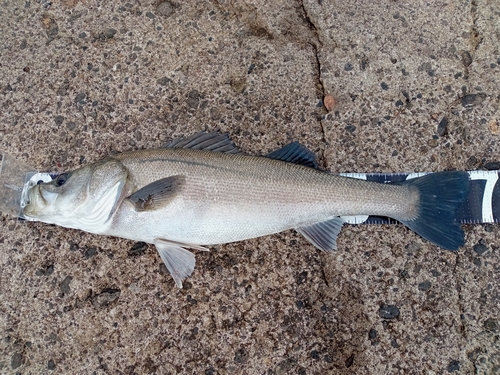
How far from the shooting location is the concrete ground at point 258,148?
8.59ft

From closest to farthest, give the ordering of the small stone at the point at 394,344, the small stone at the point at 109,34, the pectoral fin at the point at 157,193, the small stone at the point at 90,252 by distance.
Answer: the pectoral fin at the point at 157,193, the small stone at the point at 394,344, the small stone at the point at 90,252, the small stone at the point at 109,34

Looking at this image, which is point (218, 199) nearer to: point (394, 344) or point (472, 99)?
point (394, 344)

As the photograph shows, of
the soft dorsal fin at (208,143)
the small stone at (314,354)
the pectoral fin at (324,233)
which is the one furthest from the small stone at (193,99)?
the small stone at (314,354)

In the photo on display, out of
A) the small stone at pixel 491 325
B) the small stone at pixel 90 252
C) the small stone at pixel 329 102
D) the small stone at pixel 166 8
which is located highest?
the small stone at pixel 166 8

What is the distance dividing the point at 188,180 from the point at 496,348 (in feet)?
7.13

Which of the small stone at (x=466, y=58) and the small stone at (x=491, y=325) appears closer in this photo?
the small stone at (x=491, y=325)

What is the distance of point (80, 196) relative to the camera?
8.24 ft

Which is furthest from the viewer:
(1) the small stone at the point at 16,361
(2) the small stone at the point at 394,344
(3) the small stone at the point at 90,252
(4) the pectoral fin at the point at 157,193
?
(3) the small stone at the point at 90,252

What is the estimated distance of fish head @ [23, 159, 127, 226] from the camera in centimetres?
250

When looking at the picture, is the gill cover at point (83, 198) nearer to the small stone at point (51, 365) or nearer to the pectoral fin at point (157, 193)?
the pectoral fin at point (157, 193)

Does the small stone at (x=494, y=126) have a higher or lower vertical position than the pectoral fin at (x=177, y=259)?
higher

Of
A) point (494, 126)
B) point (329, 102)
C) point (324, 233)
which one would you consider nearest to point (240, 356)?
point (324, 233)

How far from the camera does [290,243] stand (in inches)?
108

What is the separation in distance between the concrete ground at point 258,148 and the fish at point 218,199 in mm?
245
